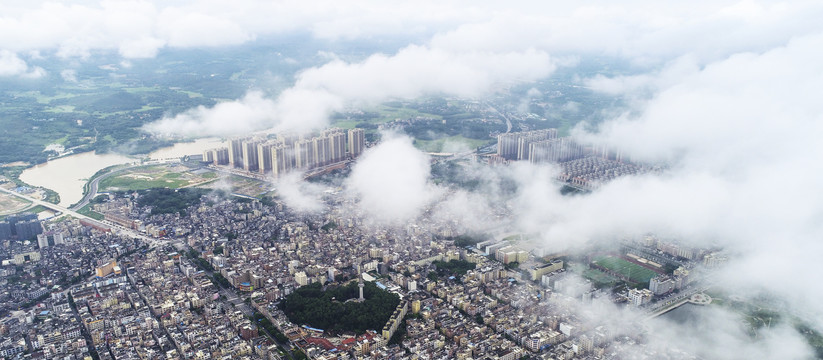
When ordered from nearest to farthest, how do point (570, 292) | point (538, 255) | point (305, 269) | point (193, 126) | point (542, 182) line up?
point (570, 292), point (305, 269), point (538, 255), point (542, 182), point (193, 126)

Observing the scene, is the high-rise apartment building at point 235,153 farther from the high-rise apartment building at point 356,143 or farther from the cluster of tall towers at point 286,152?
the high-rise apartment building at point 356,143

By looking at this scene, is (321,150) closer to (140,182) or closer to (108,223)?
(140,182)

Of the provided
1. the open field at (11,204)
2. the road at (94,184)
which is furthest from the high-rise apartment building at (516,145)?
the open field at (11,204)

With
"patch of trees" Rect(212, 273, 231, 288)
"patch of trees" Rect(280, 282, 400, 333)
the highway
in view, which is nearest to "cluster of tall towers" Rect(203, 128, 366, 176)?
the highway

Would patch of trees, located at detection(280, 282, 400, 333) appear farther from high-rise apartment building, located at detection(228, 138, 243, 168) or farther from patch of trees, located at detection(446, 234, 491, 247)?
high-rise apartment building, located at detection(228, 138, 243, 168)

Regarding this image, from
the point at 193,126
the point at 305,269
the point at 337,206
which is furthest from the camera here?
the point at 193,126

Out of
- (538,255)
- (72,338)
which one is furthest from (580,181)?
(72,338)

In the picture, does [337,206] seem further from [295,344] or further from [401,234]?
[295,344]
